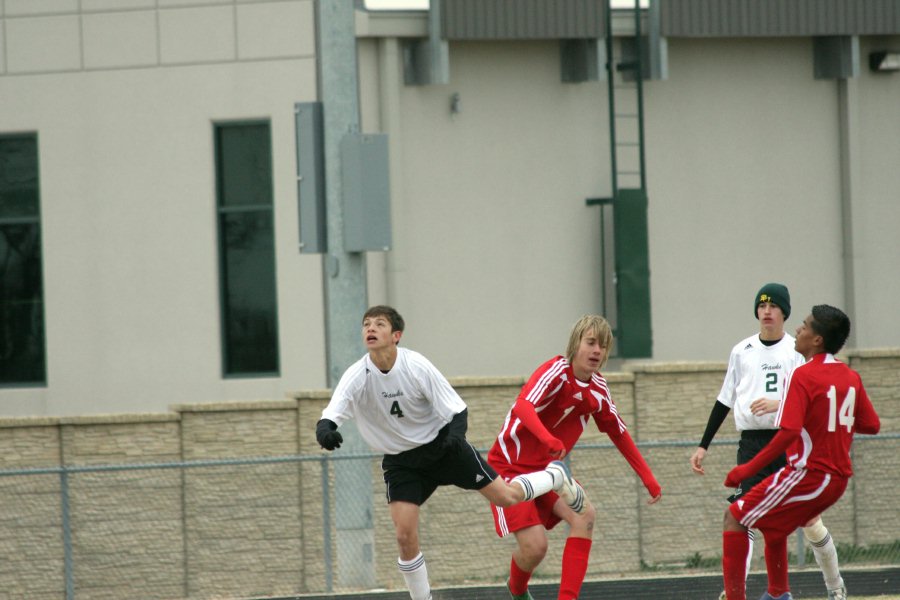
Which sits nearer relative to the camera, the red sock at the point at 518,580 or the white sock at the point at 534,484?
the white sock at the point at 534,484

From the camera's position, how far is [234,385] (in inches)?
613

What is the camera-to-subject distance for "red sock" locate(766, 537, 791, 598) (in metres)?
8.65

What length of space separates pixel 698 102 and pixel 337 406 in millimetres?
8799

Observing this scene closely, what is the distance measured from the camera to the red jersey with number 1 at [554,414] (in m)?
8.56

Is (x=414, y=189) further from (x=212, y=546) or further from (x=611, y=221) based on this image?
(x=212, y=546)

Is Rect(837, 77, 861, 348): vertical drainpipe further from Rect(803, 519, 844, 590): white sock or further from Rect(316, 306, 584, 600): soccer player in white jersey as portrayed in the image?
Rect(316, 306, 584, 600): soccer player in white jersey

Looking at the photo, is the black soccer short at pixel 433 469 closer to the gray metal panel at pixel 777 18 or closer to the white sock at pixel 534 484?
the white sock at pixel 534 484

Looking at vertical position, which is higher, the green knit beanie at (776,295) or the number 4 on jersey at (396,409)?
the green knit beanie at (776,295)

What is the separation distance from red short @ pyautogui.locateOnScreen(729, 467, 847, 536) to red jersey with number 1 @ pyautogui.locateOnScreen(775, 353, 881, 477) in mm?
58

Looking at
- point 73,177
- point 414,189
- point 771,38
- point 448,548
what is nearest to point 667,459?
point 448,548

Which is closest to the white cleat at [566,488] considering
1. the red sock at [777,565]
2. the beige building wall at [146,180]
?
the red sock at [777,565]

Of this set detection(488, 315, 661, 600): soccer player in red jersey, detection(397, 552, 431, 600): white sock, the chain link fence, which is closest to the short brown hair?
detection(488, 315, 661, 600): soccer player in red jersey

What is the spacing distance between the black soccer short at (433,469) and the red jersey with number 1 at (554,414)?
0.69 ft

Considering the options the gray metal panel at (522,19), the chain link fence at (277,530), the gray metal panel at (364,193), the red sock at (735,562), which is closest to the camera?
the red sock at (735,562)
